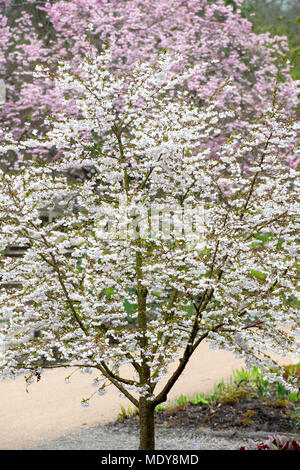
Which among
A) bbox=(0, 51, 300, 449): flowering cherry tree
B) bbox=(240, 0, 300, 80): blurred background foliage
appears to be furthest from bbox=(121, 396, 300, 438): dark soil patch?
bbox=(240, 0, 300, 80): blurred background foliage

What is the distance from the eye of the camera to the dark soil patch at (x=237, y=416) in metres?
→ 5.40

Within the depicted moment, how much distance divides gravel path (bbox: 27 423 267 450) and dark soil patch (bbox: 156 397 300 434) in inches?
5.7

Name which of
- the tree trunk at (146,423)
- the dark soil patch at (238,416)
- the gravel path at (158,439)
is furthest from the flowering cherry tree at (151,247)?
the dark soil patch at (238,416)

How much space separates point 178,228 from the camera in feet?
14.0

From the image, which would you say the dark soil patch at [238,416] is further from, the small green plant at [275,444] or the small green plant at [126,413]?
the small green plant at [275,444]

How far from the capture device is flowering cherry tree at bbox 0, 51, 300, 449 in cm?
402

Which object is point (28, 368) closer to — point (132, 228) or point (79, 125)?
point (132, 228)

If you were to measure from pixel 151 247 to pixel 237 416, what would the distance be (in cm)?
236

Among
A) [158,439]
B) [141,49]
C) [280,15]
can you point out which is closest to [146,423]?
[158,439]

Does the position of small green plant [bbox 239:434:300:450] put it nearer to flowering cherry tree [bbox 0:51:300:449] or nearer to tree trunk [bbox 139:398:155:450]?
flowering cherry tree [bbox 0:51:300:449]

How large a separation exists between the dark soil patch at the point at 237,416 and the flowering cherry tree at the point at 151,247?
1.21m

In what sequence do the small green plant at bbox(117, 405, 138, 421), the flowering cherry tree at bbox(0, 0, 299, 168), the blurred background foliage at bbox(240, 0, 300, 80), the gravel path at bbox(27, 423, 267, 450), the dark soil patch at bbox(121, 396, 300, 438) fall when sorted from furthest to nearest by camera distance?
the blurred background foliage at bbox(240, 0, 300, 80) < the flowering cherry tree at bbox(0, 0, 299, 168) < the small green plant at bbox(117, 405, 138, 421) < the dark soil patch at bbox(121, 396, 300, 438) < the gravel path at bbox(27, 423, 267, 450)

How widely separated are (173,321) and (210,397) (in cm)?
213

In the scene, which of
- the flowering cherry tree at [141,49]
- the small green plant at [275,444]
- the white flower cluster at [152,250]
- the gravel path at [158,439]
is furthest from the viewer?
the flowering cherry tree at [141,49]
